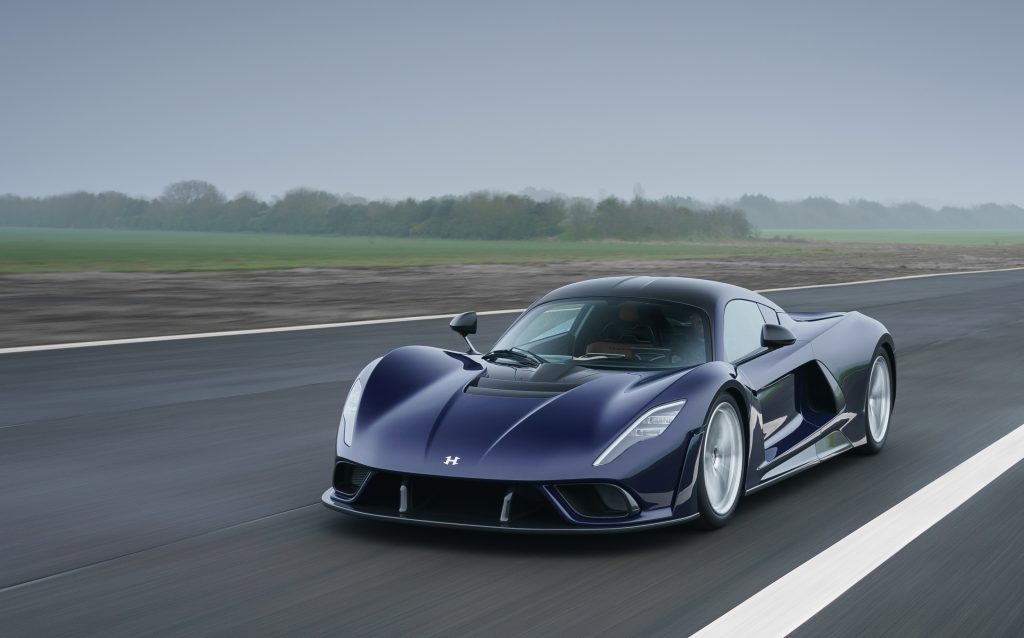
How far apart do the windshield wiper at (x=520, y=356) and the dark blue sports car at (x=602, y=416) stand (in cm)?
1

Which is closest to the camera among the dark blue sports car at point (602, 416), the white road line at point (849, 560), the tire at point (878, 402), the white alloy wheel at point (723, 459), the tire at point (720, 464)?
the white road line at point (849, 560)

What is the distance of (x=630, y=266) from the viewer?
5181cm

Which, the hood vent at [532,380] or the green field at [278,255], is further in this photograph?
the green field at [278,255]

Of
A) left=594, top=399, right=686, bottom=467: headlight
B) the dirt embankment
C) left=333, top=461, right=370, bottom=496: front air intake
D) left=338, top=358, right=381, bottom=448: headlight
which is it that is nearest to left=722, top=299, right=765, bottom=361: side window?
left=594, top=399, right=686, bottom=467: headlight

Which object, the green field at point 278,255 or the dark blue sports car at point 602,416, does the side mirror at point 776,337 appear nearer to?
the dark blue sports car at point 602,416

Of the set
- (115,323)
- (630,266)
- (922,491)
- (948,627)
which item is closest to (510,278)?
(630,266)

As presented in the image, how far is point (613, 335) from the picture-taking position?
678 centimetres

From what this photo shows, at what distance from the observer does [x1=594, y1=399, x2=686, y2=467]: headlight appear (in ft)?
17.8

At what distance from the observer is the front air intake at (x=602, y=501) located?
5.43 m

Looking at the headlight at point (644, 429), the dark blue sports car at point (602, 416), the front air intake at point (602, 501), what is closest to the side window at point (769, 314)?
the dark blue sports car at point (602, 416)

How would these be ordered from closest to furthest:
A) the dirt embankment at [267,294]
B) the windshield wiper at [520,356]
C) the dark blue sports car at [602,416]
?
the dark blue sports car at [602,416] → the windshield wiper at [520,356] → the dirt embankment at [267,294]

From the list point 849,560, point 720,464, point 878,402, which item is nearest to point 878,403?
point 878,402

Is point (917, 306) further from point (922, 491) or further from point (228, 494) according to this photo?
point (228, 494)

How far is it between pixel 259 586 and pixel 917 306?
Result: 70.4 feet
